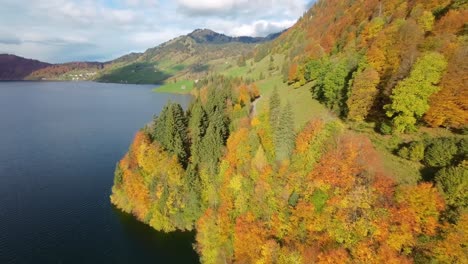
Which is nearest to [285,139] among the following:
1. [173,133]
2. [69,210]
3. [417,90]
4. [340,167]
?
[340,167]

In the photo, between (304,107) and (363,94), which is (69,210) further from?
(363,94)

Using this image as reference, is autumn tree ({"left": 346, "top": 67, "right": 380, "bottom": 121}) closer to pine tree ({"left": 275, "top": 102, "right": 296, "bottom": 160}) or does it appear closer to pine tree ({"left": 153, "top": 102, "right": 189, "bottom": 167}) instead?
pine tree ({"left": 275, "top": 102, "right": 296, "bottom": 160})

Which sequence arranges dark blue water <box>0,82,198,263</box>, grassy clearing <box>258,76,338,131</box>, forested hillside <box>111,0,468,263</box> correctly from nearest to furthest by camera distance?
forested hillside <box>111,0,468,263</box>
dark blue water <box>0,82,198,263</box>
grassy clearing <box>258,76,338,131</box>

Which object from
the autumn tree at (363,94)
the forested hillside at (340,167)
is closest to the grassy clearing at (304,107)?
the forested hillside at (340,167)

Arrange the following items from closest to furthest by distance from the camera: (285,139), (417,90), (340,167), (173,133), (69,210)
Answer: (340,167) < (417,90) < (285,139) < (69,210) < (173,133)

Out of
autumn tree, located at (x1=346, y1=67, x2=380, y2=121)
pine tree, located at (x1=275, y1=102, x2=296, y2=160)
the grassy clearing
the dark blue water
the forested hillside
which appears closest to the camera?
the forested hillside

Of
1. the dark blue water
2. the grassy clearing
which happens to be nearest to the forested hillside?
the grassy clearing

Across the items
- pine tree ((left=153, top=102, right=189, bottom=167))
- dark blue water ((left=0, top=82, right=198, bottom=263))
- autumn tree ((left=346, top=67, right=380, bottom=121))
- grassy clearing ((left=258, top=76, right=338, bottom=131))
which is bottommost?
dark blue water ((left=0, top=82, right=198, bottom=263))

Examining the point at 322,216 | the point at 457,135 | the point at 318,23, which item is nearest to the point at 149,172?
the point at 322,216

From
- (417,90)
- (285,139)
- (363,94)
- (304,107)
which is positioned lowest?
(285,139)
